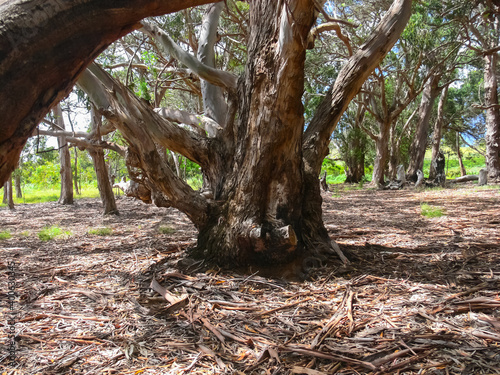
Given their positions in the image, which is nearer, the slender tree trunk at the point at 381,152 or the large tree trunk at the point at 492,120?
the large tree trunk at the point at 492,120

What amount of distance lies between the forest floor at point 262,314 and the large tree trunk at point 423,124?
1127 centimetres

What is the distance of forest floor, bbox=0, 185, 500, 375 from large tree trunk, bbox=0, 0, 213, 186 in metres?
1.17

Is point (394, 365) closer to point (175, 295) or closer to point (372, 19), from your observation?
point (175, 295)

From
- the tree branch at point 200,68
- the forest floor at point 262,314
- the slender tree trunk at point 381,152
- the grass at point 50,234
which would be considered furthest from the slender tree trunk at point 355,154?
the grass at point 50,234

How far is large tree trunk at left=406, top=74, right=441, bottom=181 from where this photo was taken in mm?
13375

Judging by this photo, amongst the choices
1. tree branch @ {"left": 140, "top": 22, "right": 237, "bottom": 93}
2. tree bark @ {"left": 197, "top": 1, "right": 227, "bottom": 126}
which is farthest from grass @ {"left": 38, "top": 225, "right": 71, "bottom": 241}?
tree bark @ {"left": 197, "top": 1, "right": 227, "bottom": 126}

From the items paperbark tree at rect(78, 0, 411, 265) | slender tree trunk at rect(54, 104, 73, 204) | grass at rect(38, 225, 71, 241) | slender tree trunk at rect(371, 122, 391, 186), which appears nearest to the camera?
paperbark tree at rect(78, 0, 411, 265)

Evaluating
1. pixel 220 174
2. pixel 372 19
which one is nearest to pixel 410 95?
pixel 372 19

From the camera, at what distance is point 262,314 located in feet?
7.18

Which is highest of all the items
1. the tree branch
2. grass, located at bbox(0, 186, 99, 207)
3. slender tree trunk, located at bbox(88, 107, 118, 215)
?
the tree branch

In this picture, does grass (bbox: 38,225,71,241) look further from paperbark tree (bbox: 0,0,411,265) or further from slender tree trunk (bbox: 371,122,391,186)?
slender tree trunk (bbox: 371,122,391,186)

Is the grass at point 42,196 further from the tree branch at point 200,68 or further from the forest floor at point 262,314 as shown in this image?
the forest floor at point 262,314

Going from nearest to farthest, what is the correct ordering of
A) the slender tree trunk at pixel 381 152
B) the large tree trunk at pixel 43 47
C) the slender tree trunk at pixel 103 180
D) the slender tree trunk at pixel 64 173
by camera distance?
the large tree trunk at pixel 43 47 → the slender tree trunk at pixel 103 180 → the slender tree trunk at pixel 64 173 → the slender tree trunk at pixel 381 152

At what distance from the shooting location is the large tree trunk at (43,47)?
1.04 meters
